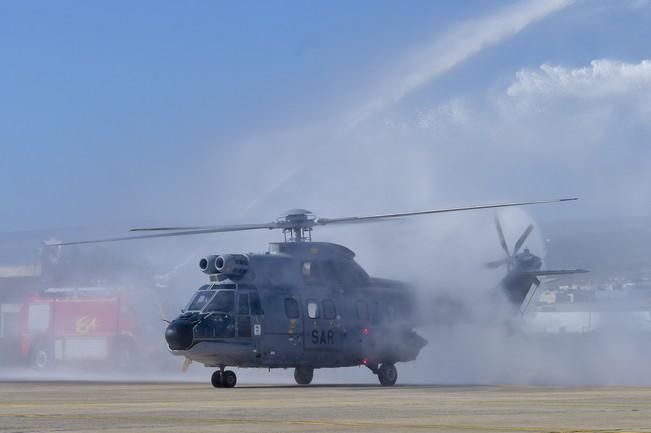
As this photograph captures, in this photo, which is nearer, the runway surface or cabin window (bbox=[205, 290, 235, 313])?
the runway surface

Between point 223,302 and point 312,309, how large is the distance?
11.0 ft

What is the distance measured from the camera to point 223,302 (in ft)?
121

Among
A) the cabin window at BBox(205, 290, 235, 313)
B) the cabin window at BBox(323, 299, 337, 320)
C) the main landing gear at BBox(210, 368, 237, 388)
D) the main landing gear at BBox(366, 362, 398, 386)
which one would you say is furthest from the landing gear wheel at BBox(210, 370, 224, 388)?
the main landing gear at BBox(366, 362, 398, 386)

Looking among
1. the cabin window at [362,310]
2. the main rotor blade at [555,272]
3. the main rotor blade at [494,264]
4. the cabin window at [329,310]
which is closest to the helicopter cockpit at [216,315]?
the cabin window at [329,310]

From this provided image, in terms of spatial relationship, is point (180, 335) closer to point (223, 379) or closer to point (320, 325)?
point (223, 379)

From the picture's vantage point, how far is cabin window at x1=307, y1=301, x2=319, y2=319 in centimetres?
3872

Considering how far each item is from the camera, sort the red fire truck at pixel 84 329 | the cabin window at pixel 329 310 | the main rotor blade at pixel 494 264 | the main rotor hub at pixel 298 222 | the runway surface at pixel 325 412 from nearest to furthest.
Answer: the runway surface at pixel 325 412
the cabin window at pixel 329 310
the main rotor hub at pixel 298 222
the main rotor blade at pixel 494 264
the red fire truck at pixel 84 329

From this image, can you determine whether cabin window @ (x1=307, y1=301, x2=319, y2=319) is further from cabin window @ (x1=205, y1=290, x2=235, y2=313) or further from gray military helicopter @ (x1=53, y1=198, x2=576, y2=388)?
cabin window @ (x1=205, y1=290, x2=235, y2=313)

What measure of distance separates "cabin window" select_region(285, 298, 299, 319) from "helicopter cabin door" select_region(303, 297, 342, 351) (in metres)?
0.33

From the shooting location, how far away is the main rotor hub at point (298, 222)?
130ft

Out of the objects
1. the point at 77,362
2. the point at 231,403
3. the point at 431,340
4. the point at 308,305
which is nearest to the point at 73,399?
the point at 231,403

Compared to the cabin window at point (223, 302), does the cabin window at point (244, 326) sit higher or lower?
lower

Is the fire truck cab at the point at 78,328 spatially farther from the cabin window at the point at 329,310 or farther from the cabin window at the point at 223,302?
the cabin window at the point at 223,302

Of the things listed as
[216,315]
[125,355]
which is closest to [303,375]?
[216,315]
